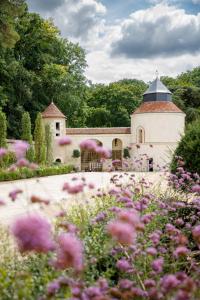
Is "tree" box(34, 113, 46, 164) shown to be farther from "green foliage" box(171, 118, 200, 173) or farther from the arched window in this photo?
"green foliage" box(171, 118, 200, 173)

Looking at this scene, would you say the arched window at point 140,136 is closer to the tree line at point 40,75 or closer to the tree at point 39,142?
the tree line at point 40,75

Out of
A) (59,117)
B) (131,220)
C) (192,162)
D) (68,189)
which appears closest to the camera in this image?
(131,220)

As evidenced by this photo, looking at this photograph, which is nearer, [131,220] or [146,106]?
[131,220]

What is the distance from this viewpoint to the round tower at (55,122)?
36.2 metres

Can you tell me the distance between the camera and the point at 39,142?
3309 cm

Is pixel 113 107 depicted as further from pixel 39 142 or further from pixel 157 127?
pixel 39 142

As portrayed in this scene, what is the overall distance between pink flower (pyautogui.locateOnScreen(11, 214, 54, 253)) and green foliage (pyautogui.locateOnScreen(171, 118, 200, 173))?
8.47 m

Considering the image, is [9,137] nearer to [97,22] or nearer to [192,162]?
[97,22]

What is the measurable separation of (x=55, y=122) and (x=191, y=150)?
27347mm

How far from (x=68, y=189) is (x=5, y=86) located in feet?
108

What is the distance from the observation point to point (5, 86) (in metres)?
34.1

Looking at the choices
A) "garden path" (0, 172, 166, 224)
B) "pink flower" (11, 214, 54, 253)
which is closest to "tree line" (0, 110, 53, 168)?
"garden path" (0, 172, 166, 224)

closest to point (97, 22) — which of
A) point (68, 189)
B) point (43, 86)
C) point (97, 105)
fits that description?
point (68, 189)

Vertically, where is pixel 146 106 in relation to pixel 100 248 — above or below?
above
